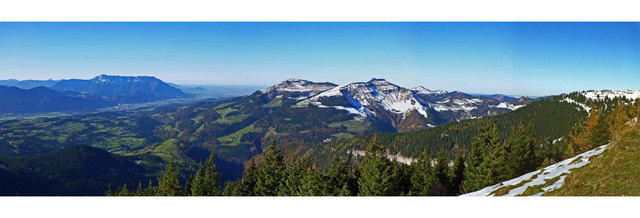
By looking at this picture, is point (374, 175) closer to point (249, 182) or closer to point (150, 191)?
point (249, 182)

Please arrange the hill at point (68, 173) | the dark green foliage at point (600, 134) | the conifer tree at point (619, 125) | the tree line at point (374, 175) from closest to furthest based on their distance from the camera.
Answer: the tree line at point (374, 175)
the conifer tree at point (619, 125)
the dark green foliage at point (600, 134)
the hill at point (68, 173)

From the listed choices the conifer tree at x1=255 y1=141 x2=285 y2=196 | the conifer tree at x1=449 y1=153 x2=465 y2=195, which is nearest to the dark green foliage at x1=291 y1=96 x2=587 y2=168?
the conifer tree at x1=449 y1=153 x2=465 y2=195

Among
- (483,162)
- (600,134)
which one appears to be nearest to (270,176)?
(483,162)

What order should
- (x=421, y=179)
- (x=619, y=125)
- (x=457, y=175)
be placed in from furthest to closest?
(x=457, y=175) < (x=619, y=125) < (x=421, y=179)

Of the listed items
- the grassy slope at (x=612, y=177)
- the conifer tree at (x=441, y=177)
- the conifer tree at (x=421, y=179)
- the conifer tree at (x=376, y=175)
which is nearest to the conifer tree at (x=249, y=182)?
the conifer tree at (x=376, y=175)

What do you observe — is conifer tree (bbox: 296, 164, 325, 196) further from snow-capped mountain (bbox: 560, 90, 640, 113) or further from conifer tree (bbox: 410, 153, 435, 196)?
snow-capped mountain (bbox: 560, 90, 640, 113)

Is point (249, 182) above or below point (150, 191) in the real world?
above

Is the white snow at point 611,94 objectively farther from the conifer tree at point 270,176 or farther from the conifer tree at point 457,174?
the conifer tree at point 270,176
